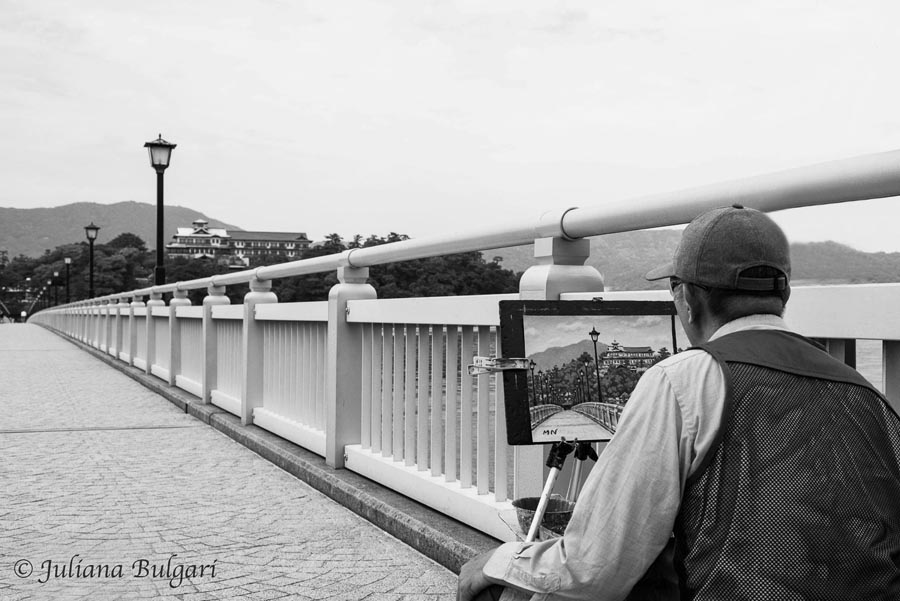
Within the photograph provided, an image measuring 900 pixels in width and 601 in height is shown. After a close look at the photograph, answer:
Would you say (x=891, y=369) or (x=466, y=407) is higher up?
(x=891, y=369)

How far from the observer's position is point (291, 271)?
716 cm

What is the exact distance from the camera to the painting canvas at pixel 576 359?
2.51m

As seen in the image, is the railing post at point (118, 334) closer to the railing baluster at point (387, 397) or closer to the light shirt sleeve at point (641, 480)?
the railing baluster at point (387, 397)

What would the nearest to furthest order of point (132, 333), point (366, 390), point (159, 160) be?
point (366, 390) < point (132, 333) < point (159, 160)

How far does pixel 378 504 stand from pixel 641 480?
11.6 feet

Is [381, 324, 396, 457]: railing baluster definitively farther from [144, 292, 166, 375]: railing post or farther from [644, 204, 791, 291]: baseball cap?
[144, 292, 166, 375]: railing post

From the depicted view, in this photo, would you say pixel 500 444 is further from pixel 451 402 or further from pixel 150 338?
pixel 150 338

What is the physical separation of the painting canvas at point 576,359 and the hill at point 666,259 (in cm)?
17

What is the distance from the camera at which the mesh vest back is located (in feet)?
5.50

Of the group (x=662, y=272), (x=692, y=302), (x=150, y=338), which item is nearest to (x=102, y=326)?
(x=150, y=338)

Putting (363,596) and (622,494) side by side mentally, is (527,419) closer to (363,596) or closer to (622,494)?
(622,494)

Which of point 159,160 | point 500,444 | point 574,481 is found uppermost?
point 159,160

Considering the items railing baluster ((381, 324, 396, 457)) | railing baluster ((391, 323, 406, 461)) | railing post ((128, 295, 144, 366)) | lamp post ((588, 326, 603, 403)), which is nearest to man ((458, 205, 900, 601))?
lamp post ((588, 326, 603, 403))

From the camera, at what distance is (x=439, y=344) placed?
4.81 meters
